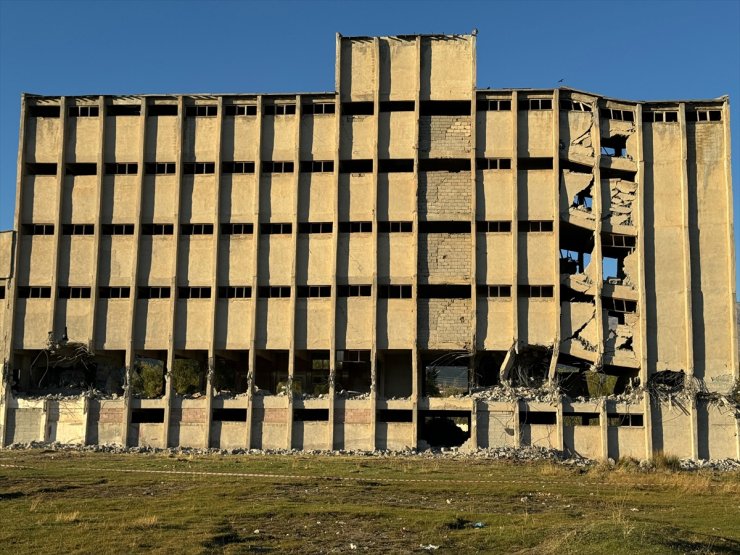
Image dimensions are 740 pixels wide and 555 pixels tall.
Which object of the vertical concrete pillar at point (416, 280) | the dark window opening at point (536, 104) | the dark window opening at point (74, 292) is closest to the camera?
the vertical concrete pillar at point (416, 280)

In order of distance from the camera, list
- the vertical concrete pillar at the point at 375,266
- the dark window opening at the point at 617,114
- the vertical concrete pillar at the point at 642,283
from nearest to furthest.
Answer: the vertical concrete pillar at the point at 642,283
the vertical concrete pillar at the point at 375,266
the dark window opening at the point at 617,114

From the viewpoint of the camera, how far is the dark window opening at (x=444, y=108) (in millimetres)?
50188

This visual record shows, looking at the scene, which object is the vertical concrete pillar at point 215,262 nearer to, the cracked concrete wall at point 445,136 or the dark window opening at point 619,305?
the cracked concrete wall at point 445,136

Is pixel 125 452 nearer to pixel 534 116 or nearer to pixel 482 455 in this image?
pixel 482 455

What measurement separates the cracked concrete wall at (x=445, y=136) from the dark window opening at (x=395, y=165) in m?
1.05

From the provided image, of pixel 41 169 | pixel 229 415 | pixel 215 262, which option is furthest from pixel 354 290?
pixel 41 169

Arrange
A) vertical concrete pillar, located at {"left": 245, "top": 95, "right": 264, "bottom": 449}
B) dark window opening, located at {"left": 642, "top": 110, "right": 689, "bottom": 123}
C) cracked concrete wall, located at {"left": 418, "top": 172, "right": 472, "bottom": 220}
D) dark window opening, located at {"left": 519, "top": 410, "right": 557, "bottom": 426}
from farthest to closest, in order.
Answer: dark window opening, located at {"left": 642, "top": 110, "right": 689, "bottom": 123} < cracked concrete wall, located at {"left": 418, "top": 172, "right": 472, "bottom": 220} < vertical concrete pillar, located at {"left": 245, "top": 95, "right": 264, "bottom": 449} < dark window opening, located at {"left": 519, "top": 410, "right": 557, "bottom": 426}

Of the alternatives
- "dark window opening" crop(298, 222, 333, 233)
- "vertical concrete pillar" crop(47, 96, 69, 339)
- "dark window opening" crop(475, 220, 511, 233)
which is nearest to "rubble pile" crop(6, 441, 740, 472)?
"vertical concrete pillar" crop(47, 96, 69, 339)

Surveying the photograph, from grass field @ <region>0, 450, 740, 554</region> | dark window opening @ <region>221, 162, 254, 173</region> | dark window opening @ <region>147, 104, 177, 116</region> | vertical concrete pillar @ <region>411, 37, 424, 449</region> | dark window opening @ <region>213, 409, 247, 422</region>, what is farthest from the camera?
dark window opening @ <region>147, 104, 177, 116</region>

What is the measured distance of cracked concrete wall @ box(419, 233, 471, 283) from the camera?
48.1 meters

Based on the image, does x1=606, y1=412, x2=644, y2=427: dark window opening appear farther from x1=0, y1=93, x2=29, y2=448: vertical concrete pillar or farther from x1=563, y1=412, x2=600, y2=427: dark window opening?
x1=0, y1=93, x2=29, y2=448: vertical concrete pillar

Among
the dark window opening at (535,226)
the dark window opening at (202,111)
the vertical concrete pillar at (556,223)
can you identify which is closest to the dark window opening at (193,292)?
the dark window opening at (202,111)

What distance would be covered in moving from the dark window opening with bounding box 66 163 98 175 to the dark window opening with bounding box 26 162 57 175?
0.84 meters

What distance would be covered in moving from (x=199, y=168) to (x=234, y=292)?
7.71 m
